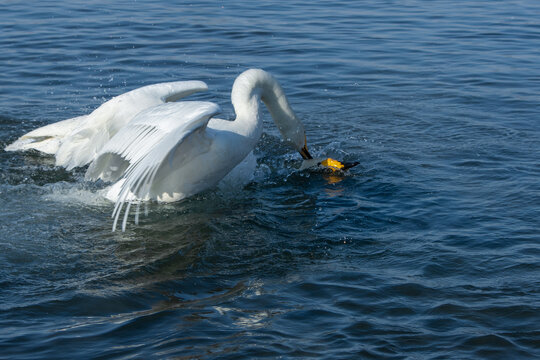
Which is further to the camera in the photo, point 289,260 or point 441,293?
point 289,260

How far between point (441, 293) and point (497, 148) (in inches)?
148

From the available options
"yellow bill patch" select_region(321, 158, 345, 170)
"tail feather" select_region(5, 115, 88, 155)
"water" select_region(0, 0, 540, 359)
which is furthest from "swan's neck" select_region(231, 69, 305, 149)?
"tail feather" select_region(5, 115, 88, 155)

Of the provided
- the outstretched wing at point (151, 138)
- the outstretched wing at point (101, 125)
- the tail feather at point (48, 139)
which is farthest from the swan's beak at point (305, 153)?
the tail feather at point (48, 139)

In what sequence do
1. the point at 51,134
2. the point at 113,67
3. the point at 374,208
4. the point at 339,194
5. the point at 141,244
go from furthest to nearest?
1. the point at 113,67
2. the point at 51,134
3. the point at 339,194
4. the point at 374,208
5. the point at 141,244

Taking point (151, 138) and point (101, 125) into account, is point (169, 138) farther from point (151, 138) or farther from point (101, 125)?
point (101, 125)

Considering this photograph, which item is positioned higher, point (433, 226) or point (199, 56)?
point (199, 56)

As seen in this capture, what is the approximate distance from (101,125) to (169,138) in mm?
1896

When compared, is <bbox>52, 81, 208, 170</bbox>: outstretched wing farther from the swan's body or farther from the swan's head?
the swan's head

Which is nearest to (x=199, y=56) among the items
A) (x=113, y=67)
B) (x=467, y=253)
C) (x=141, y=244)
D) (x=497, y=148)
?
(x=113, y=67)

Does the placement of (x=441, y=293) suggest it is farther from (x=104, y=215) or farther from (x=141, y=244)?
(x=104, y=215)

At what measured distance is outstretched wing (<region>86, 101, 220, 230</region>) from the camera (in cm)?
588

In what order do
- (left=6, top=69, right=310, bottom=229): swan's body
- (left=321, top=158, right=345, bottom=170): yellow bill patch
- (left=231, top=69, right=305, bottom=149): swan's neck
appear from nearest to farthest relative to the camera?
(left=6, top=69, right=310, bottom=229): swan's body < (left=231, top=69, right=305, bottom=149): swan's neck < (left=321, top=158, right=345, bottom=170): yellow bill patch

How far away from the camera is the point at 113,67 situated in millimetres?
12797

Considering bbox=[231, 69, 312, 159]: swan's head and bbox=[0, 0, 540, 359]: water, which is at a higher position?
bbox=[231, 69, 312, 159]: swan's head
